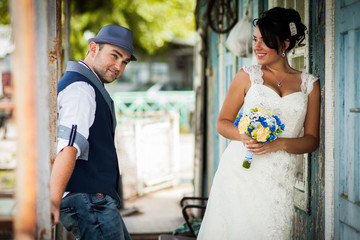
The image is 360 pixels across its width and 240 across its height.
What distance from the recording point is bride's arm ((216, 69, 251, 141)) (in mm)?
3049

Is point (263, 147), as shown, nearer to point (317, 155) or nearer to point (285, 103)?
point (285, 103)

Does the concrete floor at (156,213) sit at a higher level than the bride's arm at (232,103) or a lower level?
lower

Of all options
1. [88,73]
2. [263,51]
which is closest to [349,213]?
[263,51]

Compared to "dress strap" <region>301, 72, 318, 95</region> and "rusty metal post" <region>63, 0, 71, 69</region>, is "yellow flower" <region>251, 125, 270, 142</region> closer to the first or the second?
"dress strap" <region>301, 72, 318, 95</region>

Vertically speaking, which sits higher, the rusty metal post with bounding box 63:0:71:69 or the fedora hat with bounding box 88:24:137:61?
the rusty metal post with bounding box 63:0:71:69

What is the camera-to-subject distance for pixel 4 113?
5.98 ft

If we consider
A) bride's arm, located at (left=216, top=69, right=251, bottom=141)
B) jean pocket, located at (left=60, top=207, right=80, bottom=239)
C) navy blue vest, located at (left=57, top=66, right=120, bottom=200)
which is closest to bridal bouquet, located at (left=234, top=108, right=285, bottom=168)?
bride's arm, located at (left=216, top=69, right=251, bottom=141)

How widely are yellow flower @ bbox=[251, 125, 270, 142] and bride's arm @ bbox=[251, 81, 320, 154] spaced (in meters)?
0.19

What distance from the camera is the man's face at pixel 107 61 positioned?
2.89m

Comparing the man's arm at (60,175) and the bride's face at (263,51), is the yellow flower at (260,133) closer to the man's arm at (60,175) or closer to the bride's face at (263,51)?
the bride's face at (263,51)

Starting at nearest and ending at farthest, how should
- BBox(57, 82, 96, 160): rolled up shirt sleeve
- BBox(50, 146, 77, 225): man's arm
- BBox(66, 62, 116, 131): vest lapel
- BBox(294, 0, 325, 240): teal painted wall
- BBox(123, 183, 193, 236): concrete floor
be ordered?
BBox(50, 146, 77, 225): man's arm
BBox(57, 82, 96, 160): rolled up shirt sleeve
BBox(66, 62, 116, 131): vest lapel
BBox(294, 0, 325, 240): teal painted wall
BBox(123, 183, 193, 236): concrete floor

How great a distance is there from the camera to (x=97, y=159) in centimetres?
271

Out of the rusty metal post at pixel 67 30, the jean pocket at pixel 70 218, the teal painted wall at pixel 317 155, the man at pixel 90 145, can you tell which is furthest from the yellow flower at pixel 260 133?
the rusty metal post at pixel 67 30

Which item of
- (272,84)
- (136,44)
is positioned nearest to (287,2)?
(272,84)
